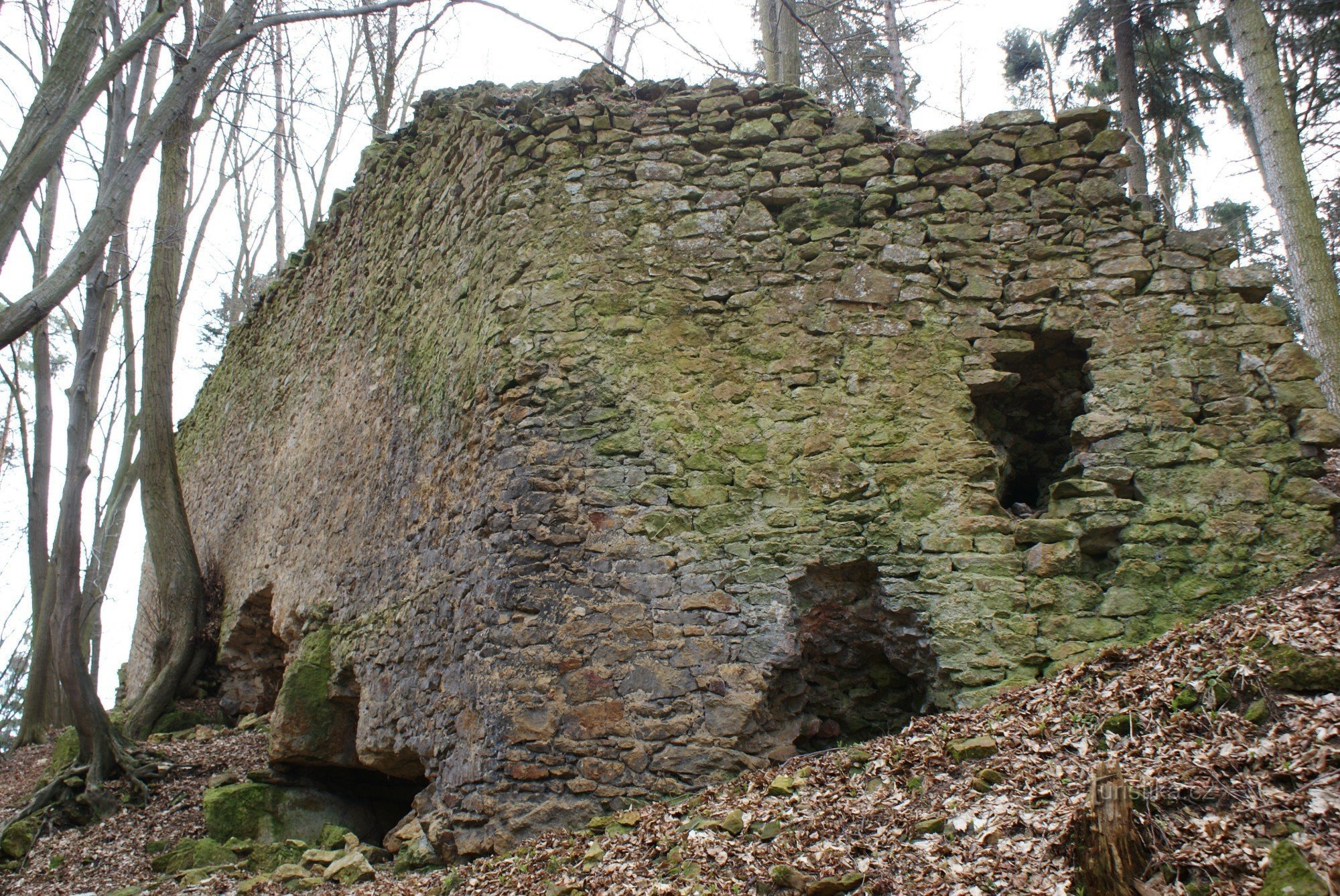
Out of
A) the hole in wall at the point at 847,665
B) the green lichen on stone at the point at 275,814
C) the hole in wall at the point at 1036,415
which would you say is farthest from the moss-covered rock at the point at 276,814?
the hole in wall at the point at 1036,415

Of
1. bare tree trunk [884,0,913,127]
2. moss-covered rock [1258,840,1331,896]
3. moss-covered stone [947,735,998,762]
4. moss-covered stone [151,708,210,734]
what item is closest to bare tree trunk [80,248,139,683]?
moss-covered stone [151,708,210,734]

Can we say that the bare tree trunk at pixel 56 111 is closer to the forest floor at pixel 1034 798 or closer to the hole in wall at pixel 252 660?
the forest floor at pixel 1034 798

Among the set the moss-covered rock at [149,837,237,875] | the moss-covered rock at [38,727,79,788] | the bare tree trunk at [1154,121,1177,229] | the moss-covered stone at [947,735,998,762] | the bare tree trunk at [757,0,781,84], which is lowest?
the moss-covered rock at [149,837,237,875]

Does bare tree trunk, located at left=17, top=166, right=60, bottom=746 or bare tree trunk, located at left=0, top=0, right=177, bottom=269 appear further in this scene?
bare tree trunk, located at left=17, top=166, right=60, bottom=746

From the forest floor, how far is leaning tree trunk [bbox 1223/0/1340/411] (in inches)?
157

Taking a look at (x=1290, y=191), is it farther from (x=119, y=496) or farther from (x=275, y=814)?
(x=119, y=496)

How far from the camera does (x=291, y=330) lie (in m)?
9.83

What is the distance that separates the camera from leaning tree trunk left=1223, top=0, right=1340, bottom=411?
24.3 feet

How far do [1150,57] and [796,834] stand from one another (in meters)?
11.2

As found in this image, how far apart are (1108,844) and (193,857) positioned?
5.81 meters

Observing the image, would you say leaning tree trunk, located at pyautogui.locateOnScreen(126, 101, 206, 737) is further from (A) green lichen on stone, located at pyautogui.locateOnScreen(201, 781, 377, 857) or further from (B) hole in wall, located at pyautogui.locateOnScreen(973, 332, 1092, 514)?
(B) hole in wall, located at pyautogui.locateOnScreen(973, 332, 1092, 514)

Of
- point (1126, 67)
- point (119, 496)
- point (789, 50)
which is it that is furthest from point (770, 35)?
point (119, 496)

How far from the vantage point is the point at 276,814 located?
21.4 feet

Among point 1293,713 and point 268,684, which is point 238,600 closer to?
point 268,684
